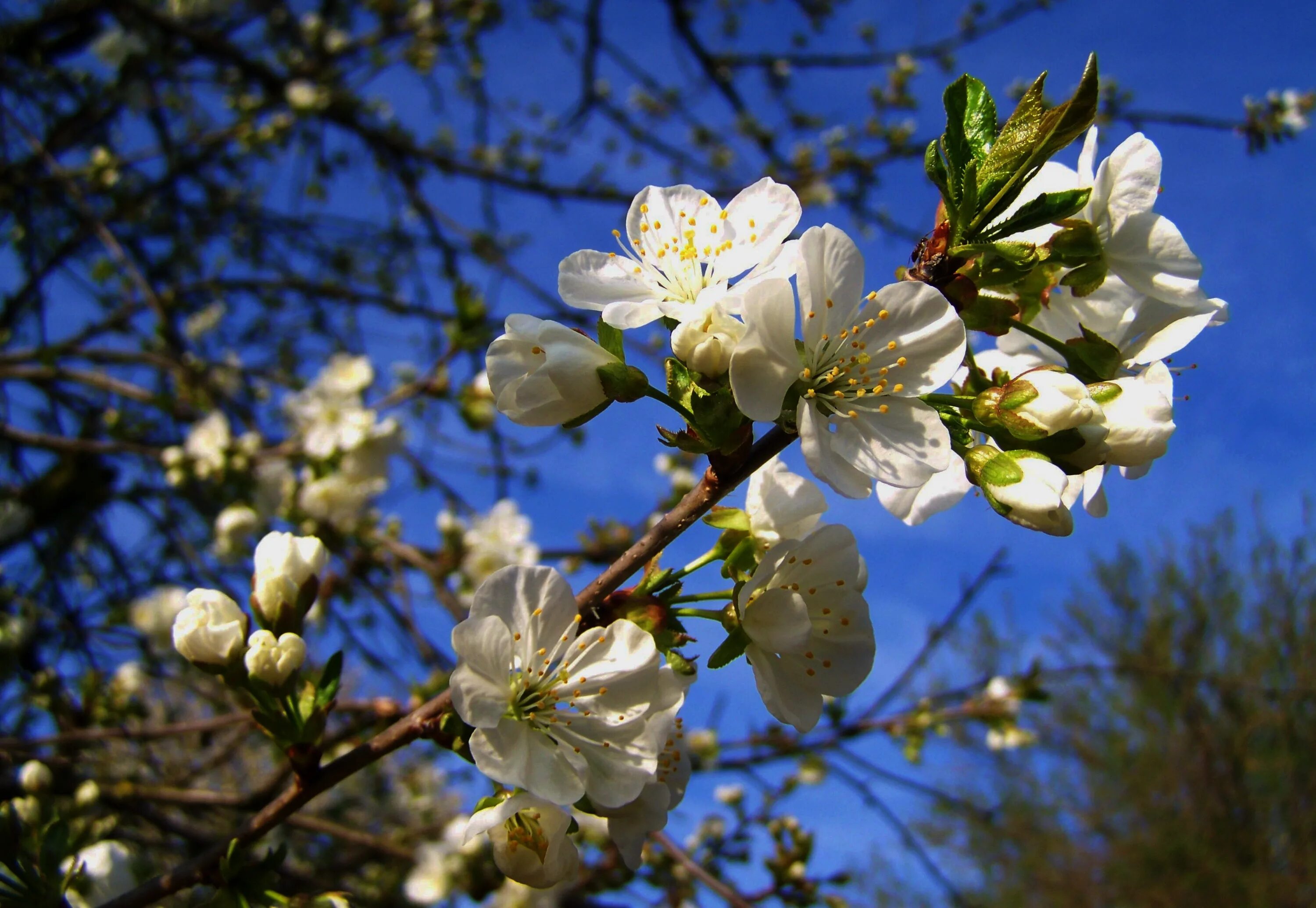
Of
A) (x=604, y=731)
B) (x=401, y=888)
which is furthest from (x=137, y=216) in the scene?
(x=604, y=731)

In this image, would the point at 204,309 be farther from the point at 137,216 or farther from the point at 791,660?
the point at 791,660

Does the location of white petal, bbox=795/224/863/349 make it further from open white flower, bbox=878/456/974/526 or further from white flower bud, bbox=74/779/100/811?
white flower bud, bbox=74/779/100/811

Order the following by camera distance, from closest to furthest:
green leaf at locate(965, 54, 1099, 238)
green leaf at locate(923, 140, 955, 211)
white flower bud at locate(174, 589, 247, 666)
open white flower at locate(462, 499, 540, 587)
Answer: green leaf at locate(965, 54, 1099, 238)
green leaf at locate(923, 140, 955, 211)
white flower bud at locate(174, 589, 247, 666)
open white flower at locate(462, 499, 540, 587)

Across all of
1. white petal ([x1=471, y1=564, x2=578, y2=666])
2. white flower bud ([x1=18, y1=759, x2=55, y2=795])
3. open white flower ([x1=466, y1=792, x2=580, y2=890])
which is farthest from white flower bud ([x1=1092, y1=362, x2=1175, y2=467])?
white flower bud ([x1=18, y1=759, x2=55, y2=795])

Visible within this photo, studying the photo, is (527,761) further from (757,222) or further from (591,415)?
(757,222)

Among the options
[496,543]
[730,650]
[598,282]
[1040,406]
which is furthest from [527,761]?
[496,543]

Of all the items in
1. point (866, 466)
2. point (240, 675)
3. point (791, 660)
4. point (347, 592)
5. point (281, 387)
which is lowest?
point (240, 675)

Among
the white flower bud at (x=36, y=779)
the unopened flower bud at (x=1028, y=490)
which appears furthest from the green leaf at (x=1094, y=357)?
the white flower bud at (x=36, y=779)

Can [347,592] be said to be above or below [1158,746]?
below
